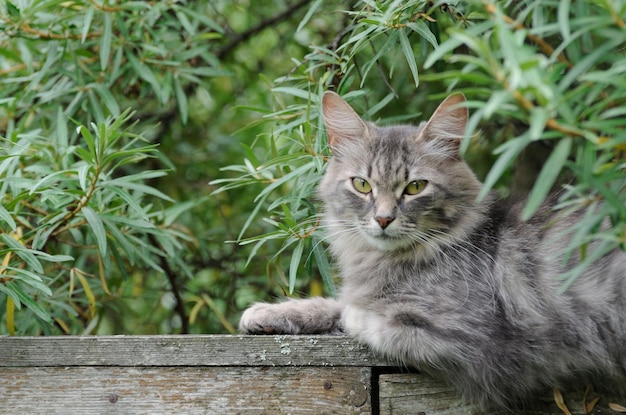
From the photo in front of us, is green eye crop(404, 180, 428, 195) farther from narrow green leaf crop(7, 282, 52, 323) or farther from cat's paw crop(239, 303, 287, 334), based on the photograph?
narrow green leaf crop(7, 282, 52, 323)

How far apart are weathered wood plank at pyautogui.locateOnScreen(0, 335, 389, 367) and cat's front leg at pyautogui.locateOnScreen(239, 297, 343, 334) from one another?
14 centimetres

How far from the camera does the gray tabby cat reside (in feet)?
6.80

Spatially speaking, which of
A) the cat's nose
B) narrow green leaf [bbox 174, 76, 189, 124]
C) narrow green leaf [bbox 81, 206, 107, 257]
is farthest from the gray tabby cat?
narrow green leaf [bbox 174, 76, 189, 124]

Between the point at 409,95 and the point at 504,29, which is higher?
the point at 409,95

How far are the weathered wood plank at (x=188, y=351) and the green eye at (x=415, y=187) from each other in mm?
524

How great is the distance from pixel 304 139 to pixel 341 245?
396 millimetres

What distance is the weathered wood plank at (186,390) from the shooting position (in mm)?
2133

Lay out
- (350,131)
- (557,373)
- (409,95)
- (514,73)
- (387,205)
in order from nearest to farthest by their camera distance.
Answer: (514,73)
(557,373)
(387,205)
(350,131)
(409,95)

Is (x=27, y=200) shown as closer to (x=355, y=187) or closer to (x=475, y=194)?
(x=355, y=187)

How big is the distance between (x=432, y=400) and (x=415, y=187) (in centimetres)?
66

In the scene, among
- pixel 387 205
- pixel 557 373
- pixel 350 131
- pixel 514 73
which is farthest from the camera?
pixel 350 131

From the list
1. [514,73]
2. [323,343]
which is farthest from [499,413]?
[514,73]

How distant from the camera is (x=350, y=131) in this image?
2.58 meters

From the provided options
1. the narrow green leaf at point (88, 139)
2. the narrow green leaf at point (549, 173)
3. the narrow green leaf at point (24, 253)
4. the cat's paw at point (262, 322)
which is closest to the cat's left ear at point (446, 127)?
the cat's paw at point (262, 322)
